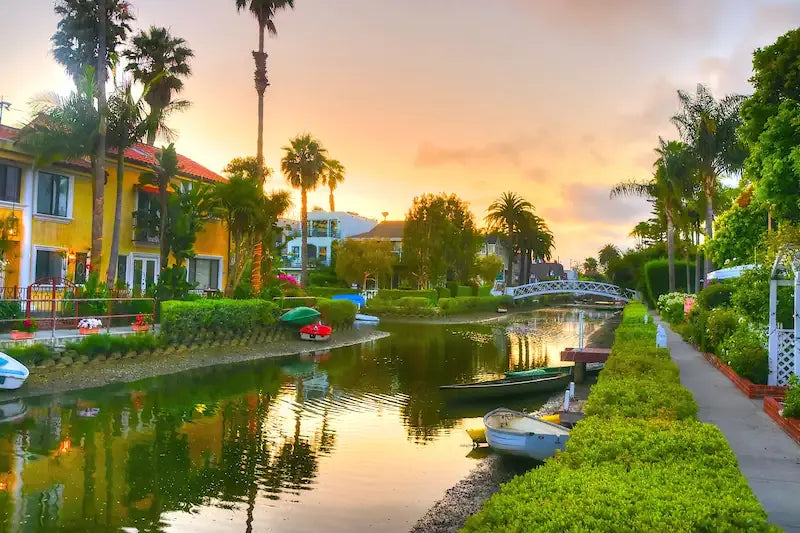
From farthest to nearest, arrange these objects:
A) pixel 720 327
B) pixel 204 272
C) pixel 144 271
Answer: pixel 204 272, pixel 144 271, pixel 720 327

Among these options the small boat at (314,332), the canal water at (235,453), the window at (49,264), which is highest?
the window at (49,264)

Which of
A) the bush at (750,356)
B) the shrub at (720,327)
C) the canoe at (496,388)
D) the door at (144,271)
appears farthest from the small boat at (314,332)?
the bush at (750,356)

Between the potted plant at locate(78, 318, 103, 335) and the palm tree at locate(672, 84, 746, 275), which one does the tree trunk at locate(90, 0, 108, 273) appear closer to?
the potted plant at locate(78, 318, 103, 335)

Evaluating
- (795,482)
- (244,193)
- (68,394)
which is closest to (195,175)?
(244,193)

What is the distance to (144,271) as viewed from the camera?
36.4 metres

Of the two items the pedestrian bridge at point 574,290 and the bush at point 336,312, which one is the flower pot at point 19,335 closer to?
the bush at point 336,312

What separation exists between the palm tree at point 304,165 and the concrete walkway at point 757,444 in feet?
164

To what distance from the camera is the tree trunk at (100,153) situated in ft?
95.8

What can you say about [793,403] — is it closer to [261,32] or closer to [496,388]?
[496,388]

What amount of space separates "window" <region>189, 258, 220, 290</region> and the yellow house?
101 inches

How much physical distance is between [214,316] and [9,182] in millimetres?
10633

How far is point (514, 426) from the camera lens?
15.3m

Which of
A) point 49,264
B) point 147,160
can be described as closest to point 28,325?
point 49,264

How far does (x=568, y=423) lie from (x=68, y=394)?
51.6 feet
